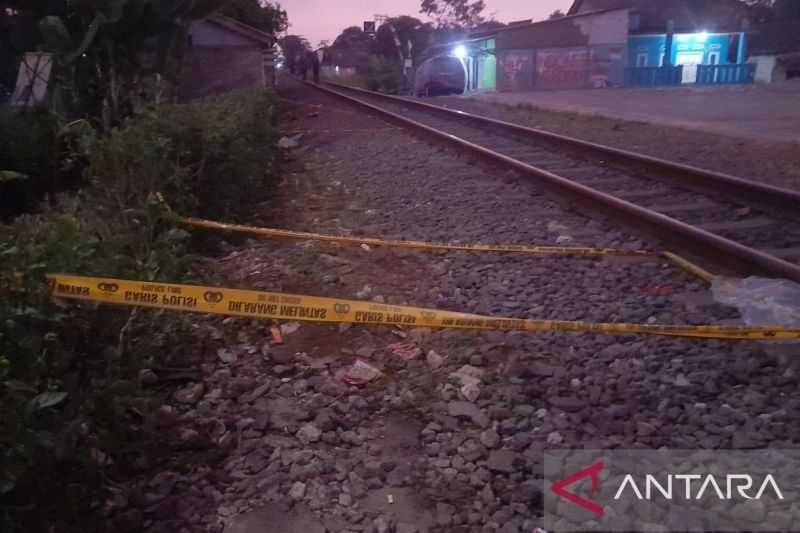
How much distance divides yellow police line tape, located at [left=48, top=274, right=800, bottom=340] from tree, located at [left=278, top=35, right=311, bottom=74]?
6475cm

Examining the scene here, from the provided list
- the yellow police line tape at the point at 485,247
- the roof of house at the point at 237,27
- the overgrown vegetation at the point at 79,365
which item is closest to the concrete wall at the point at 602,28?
the roof of house at the point at 237,27

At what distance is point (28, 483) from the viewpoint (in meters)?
2.35

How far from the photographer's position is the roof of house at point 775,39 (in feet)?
128

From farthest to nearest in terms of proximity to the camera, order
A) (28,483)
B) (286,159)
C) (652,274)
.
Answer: (286,159) < (652,274) < (28,483)

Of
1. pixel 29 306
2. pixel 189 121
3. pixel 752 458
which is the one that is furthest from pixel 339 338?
pixel 189 121

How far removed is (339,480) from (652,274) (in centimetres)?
304

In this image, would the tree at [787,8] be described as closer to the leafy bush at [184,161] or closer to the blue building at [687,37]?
the blue building at [687,37]

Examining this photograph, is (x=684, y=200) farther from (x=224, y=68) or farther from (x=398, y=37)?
(x=398, y=37)

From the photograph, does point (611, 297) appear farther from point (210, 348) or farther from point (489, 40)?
point (489, 40)

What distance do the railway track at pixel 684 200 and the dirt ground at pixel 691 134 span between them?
1212 mm

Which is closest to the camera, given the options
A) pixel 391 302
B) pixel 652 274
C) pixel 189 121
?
pixel 391 302

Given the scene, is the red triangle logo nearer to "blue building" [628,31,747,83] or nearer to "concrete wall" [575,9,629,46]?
"concrete wall" [575,9,629,46]

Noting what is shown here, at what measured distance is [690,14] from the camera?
149ft

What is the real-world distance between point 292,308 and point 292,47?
71.0 m
